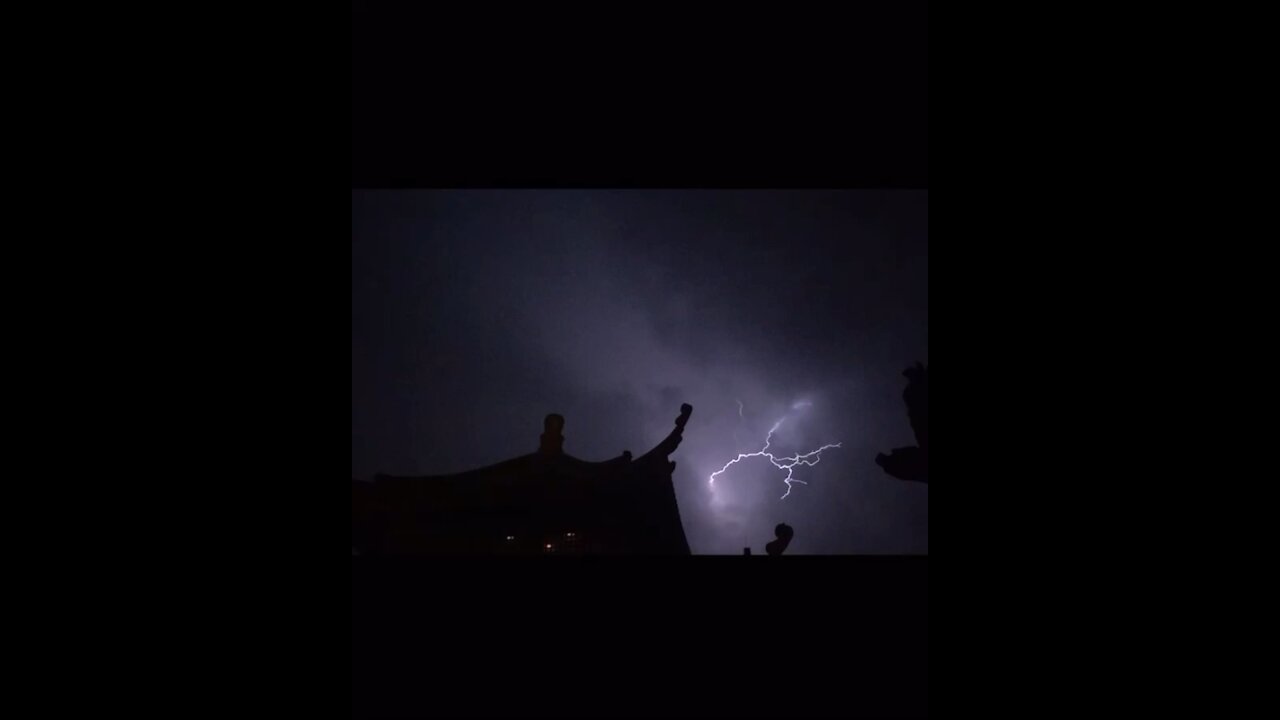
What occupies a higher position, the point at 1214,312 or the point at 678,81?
the point at 678,81

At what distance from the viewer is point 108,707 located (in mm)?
1183

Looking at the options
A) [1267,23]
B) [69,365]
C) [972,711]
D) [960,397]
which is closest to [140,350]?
[69,365]

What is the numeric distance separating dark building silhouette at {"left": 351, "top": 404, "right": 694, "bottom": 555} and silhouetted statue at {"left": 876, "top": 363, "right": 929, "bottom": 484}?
0.77 metres

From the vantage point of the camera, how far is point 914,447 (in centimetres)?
280

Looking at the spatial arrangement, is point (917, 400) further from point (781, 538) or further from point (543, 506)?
point (543, 506)

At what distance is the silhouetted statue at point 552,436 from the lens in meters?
2.95

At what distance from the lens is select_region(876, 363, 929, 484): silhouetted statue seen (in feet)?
9.00

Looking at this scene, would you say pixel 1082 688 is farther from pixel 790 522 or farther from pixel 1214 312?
pixel 790 522

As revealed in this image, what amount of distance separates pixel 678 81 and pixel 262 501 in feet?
3.92

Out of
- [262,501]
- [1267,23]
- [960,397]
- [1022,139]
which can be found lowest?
[262,501]

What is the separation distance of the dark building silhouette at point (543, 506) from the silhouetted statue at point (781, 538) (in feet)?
1.03

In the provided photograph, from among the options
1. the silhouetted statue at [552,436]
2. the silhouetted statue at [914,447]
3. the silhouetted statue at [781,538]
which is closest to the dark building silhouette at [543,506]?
the silhouetted statue at [552,436]

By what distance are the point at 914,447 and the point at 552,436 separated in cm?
136

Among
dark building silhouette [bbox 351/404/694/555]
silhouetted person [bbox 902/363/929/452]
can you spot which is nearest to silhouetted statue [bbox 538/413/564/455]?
dark building silhouette [bbox 351/404/694/555]
